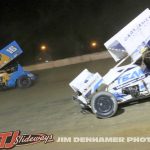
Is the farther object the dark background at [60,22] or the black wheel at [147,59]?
the dark background at [60,22]

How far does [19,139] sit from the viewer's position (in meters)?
10.9

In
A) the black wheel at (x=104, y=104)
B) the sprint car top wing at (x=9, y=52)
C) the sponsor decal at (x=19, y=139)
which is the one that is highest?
the sprint car top wing at (x=9, y=52)

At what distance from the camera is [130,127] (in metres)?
10.1

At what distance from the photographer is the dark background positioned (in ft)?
104

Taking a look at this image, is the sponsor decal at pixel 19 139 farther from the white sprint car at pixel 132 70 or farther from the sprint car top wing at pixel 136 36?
the sprint car top wing at pixel 136 36

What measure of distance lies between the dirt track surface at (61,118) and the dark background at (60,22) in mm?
12987

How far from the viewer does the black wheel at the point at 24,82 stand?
62.0 feet

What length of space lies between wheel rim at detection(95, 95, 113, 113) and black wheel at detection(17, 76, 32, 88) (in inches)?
323

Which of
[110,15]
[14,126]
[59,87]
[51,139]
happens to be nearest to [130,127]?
[51,139]

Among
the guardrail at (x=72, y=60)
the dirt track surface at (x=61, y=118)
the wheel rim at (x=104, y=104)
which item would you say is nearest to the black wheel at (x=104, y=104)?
the wheel rim at (x=104, y=104)

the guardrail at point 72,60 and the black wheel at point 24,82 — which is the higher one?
the guardrail at point 72,60

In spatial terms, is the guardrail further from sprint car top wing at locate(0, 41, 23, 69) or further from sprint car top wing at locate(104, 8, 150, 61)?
sprint car top wing at locate(104, 8, 150, 61)

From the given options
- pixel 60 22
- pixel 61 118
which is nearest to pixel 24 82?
pixel 61 118

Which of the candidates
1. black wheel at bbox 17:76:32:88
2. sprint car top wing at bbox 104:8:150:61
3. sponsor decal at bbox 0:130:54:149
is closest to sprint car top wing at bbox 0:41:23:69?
black wheel at bbox 17:76:32:88
